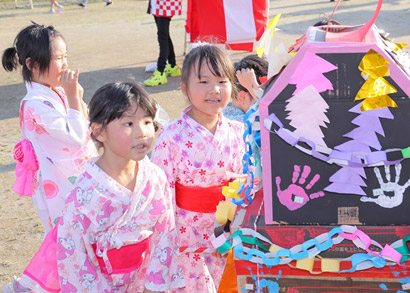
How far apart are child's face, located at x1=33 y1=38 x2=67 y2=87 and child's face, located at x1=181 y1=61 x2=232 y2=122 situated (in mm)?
777

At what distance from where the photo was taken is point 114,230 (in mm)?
2174

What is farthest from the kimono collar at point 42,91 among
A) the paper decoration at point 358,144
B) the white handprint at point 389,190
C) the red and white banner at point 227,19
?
the red and white banner at point 227,19

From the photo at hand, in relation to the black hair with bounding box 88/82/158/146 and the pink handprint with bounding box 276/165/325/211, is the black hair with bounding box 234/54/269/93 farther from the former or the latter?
the pink handprint with bounding box 276/165/325/211

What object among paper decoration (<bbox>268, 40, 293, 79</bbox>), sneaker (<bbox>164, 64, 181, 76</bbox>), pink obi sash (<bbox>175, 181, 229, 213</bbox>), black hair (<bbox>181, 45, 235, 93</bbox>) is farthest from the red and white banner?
paper decoration (<bbox>268, 40, 293, 79</bbox>)

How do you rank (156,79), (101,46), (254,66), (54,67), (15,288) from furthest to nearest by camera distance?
1. (101,46)
2. (156,79)
3. (254,66)
4. (15,288)
5. (54,67)

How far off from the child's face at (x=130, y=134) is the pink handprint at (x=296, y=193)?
22.1 inches

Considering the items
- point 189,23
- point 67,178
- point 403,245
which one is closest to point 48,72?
point 67,178

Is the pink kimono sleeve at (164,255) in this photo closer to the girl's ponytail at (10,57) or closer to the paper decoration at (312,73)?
the paper decoration at (312,73)

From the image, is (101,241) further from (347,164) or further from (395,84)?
(395,84)

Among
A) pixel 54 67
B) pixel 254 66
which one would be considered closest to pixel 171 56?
pixel 254 66

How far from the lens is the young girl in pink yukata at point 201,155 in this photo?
8.61ft

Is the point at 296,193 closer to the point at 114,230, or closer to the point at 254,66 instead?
Answer: the point at 114,230

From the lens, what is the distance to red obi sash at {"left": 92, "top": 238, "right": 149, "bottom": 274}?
2.19 m

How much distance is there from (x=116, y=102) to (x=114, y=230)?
48 centimetres
